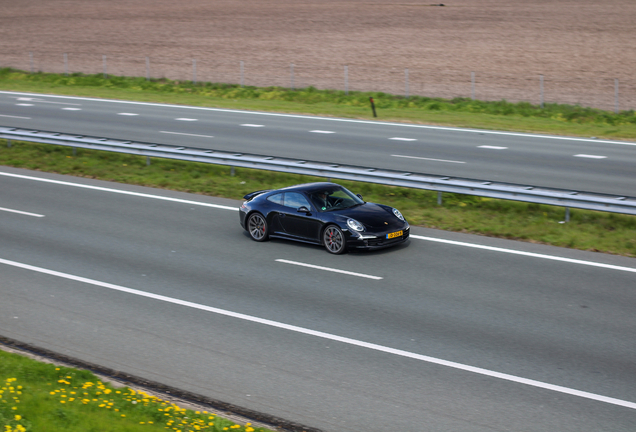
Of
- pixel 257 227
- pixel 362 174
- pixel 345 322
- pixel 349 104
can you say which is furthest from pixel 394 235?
pixel 349 104

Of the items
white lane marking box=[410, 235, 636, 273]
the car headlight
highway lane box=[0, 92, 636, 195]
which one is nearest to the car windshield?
the car headlight

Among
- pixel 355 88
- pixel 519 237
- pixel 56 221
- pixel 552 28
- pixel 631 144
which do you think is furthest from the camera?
pixel 552 28

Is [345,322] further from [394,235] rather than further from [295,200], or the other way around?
[295,200]

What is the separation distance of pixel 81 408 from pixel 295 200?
7497mm

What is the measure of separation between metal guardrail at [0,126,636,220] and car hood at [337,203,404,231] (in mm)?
3028

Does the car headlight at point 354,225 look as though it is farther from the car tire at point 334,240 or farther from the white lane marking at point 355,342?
the white lane marking at point 355,342

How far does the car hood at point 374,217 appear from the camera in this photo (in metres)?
13.2

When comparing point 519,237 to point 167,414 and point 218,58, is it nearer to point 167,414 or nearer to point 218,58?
point 167,414

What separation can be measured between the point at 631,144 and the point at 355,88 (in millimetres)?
16484

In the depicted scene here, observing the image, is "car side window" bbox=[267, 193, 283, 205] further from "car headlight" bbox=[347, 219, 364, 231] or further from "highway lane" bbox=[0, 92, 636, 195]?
"highway lane" bbox=[0, 92, 636, 195]

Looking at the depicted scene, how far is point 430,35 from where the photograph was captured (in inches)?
1933

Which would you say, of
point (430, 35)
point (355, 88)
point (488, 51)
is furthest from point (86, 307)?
point (430, 35)

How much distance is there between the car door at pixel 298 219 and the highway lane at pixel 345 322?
0.31 meters

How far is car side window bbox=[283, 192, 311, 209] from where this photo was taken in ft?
45.5
